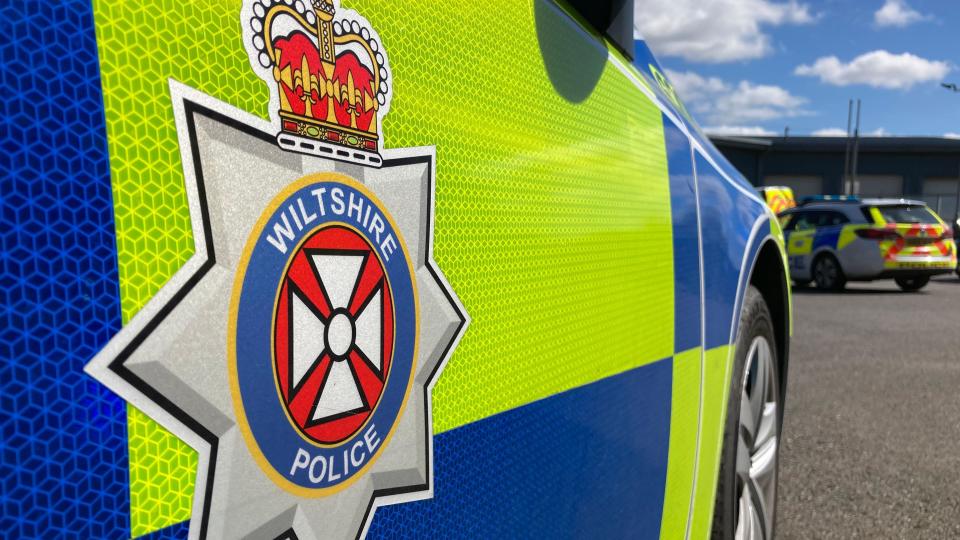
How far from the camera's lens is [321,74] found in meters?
0.64

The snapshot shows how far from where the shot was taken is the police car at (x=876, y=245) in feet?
36.7

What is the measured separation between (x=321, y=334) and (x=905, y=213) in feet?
41.6

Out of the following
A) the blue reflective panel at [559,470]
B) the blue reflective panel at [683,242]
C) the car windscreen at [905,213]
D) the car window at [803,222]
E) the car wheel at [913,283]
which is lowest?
the car wheel at [913,283]

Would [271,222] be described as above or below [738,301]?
above

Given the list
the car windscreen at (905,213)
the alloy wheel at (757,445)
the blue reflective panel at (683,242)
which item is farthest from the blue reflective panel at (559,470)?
the car windscreen at (905,213)

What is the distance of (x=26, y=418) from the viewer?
0.46 m

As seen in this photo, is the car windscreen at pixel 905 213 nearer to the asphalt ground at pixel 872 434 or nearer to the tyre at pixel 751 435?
the asphalt ground at pixel 872 434

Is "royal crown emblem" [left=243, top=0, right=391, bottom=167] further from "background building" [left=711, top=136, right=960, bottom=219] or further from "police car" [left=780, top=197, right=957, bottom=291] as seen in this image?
"background building" [left=711, top=136, right=960, bottom=219]

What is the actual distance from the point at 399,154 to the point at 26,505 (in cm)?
42

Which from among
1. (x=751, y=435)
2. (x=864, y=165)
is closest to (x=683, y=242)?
(x=751, y=435)

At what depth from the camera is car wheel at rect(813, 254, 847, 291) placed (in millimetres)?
11883

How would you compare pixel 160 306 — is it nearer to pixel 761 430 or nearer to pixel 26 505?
pixel 26 505

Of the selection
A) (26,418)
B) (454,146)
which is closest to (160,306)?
(26,418)

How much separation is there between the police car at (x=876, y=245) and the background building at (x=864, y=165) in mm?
30424
